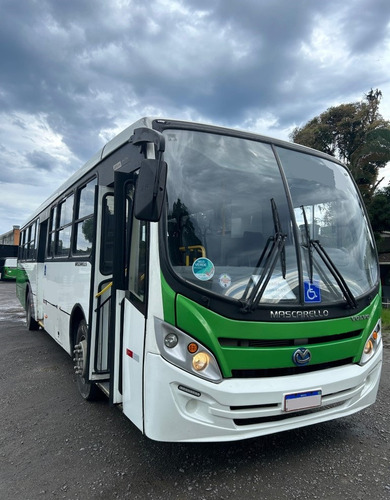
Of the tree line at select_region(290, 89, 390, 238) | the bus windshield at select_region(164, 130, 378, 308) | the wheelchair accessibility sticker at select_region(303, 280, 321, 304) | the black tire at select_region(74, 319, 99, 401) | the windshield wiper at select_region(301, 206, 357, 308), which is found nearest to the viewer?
the bus windshield at select_region(164, 130, 378, 308)

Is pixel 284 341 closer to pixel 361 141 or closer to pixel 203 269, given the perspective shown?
pixel 203 269

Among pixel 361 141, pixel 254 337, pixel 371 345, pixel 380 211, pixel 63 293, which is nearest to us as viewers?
pixel 254 337

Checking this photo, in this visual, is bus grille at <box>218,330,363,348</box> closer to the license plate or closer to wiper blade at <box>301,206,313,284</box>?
the license plate

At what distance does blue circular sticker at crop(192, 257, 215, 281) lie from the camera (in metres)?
2.77

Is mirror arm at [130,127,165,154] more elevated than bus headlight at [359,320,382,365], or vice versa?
mirror arm at [130,127,165,154]

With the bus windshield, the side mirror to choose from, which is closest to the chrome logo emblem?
the bus windshield

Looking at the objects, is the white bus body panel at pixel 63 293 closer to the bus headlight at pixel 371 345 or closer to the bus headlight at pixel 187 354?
the bus headlight at pixel 187 354

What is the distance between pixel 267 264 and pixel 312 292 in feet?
1.49

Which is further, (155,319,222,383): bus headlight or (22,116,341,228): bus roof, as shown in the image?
(22,116,341,228): bus roof

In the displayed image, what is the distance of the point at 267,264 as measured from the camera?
9.50ft

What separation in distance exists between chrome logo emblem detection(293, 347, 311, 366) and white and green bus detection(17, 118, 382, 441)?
0.5 inches

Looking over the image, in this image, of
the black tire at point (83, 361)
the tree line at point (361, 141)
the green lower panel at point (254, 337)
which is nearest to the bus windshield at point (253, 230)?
the green lower panel at point (254, 337)

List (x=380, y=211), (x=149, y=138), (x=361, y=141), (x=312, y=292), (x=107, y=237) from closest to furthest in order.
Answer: (x=149, y=138) → (x=312, y=292) → (x=107, y=237) → (x=380, y=211) → (x=361, y=141)

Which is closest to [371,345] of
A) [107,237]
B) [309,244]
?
[309,244]
